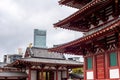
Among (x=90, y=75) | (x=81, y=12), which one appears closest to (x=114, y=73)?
(x=90, y=75)

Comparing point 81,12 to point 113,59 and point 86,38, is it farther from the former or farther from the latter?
point 113,59

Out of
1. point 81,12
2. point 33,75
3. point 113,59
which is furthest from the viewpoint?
point 33,75

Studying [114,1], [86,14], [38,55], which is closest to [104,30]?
[114,1]

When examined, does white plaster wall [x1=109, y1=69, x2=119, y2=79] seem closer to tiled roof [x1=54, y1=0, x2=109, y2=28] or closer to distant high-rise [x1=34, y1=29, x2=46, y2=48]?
tiled roof [x1=54, y1=0, x2=109, y2=28]

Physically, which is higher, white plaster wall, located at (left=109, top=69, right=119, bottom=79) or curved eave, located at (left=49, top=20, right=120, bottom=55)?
curved eave, located at (left=49, top=20, right=120, bottom=55)

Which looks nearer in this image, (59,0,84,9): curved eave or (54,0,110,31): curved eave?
(54,0,110,31): curved eave

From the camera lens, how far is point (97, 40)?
15578 mm

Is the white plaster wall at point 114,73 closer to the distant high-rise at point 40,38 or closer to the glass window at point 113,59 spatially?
the glass window at point 113,59

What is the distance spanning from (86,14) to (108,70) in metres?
4.53

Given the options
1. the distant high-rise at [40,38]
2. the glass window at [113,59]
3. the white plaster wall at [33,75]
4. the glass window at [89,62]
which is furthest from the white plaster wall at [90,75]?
the distant high-rise at [40,38]

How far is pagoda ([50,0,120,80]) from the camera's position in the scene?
1480 centimetres

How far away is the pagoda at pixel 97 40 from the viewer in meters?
14.8

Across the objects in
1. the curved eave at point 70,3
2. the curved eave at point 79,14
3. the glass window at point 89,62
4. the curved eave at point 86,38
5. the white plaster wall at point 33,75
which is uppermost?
the curved eave at point 70,3

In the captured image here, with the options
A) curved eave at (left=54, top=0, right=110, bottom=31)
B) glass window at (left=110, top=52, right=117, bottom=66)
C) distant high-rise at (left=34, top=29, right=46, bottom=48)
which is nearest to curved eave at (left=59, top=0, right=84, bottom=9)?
curved eave at (left=54, top=0, right=110, bottom=31)
